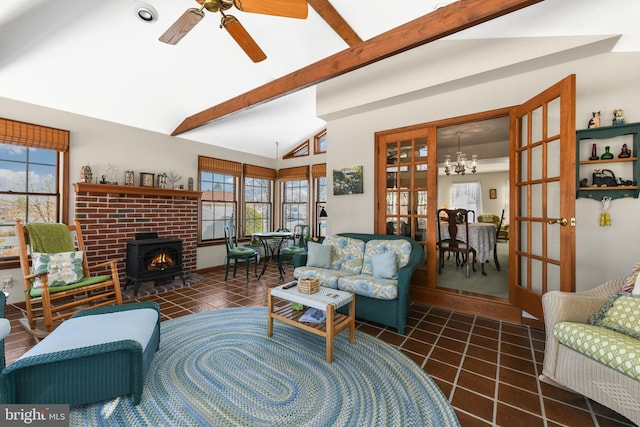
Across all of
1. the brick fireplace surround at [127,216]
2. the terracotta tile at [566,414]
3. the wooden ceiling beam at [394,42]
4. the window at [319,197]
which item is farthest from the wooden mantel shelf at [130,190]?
the terracotta tile at [566,414]

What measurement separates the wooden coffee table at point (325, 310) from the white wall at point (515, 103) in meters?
1.70

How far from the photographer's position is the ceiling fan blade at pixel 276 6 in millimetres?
1802

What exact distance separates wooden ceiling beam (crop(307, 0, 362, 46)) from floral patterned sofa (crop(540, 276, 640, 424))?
298 cm

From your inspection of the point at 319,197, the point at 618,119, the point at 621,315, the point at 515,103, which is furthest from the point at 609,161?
the point at 319,197

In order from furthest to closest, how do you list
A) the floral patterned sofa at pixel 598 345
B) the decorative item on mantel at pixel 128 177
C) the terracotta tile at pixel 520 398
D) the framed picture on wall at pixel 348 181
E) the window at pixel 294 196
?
the window at pixel 294 196, the decorative item on mantel at pixel 128 177, the framed picture on wall at pixel 348 181, the terracotta tile at pixel 520 398, the floral patterned sofa at pixel 598 345

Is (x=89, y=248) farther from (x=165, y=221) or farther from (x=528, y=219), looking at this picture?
(x=528, y=219)

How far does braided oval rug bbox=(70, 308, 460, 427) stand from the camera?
5.05 ft

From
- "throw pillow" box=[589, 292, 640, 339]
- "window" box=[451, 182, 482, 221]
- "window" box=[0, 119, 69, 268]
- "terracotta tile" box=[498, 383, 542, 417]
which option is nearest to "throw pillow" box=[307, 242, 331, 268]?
"terracotta tile" box=[498, 383, 542, 417]

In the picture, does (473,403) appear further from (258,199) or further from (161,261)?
(258,199)

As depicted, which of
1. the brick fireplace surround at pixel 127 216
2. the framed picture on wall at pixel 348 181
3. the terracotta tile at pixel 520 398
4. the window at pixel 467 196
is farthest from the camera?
the window at pixel 467 196

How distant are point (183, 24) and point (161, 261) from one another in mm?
3280

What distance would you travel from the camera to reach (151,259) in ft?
13.1

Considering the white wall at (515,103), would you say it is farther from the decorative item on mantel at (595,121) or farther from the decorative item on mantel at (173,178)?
the decorative item on mantel at (173,178)

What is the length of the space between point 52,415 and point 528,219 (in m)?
3.87
